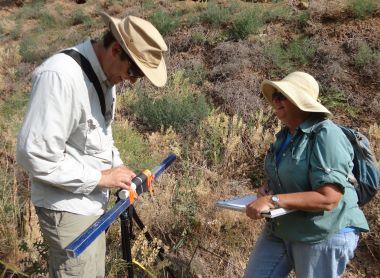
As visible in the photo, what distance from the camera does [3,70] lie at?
31.5 ft

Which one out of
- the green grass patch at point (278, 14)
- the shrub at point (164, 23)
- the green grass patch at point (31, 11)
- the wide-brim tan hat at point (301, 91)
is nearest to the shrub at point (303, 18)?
the green grass patch at point (278, 14)

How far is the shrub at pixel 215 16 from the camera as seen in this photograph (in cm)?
845

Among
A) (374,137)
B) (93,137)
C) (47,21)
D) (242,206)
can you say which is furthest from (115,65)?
(47,21)

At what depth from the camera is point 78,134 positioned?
2156 millimetres

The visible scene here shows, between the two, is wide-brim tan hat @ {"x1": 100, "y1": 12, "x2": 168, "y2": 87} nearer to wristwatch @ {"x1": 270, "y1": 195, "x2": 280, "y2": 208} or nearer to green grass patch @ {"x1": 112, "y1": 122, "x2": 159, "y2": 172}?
wristwatch @ {"x1": 270, "y1": 195, "x2": 280, "y2": 208}

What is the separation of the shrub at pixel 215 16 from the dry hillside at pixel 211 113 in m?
0.02

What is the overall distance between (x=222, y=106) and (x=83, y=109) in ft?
14.5

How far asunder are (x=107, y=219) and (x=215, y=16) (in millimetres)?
7184

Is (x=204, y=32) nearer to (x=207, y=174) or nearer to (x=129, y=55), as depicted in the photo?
(x=207, y=174)

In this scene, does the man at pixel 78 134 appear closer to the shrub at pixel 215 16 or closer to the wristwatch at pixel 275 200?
the wristwatch at pixel 275 200

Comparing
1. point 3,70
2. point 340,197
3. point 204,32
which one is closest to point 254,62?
point 204,32

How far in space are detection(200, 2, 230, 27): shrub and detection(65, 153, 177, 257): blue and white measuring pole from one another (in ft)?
20.5

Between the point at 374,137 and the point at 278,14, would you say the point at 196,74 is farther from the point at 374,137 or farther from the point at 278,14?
the point at 374,137

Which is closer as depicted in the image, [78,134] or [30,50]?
[78,134]
